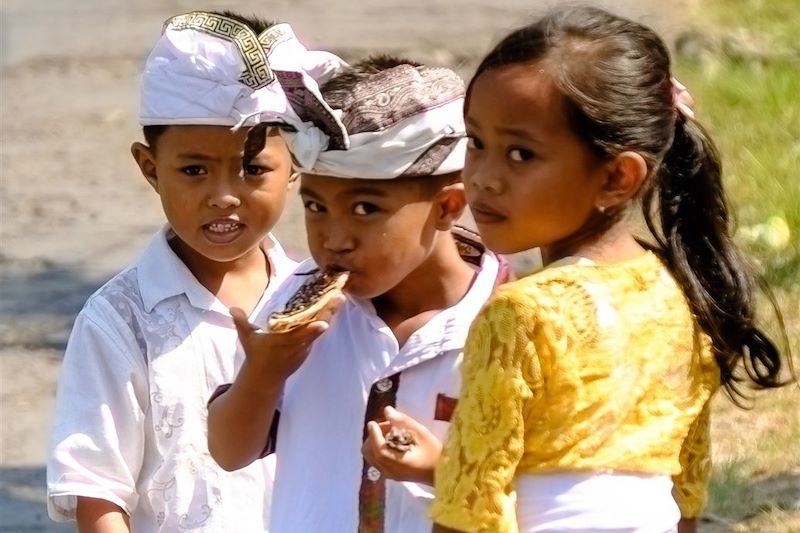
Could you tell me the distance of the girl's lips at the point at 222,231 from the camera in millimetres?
3291

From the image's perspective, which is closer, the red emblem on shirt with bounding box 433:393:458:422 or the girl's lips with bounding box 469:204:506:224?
the girl's lips with bounding box 469:204:506:224

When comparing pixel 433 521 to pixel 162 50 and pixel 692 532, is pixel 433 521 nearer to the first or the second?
pixel 692 532

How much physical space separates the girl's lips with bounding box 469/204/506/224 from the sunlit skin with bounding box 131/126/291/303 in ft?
2.51

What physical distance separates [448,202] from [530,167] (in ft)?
1.23

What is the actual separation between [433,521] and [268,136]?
3.38 ft

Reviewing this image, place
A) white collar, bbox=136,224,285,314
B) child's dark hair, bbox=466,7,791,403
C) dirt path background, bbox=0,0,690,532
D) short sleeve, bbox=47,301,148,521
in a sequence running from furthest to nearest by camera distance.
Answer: dirt path background, bbox=0,0,690,532 → white collar, bbox=136,224,285,314 → short sleeve, bbox=47,301,148,521 → child's dark hair, bbox=466,7,791,403

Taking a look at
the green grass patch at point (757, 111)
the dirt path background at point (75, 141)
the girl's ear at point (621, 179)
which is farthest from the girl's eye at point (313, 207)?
the green grass patch at point (757, 111)

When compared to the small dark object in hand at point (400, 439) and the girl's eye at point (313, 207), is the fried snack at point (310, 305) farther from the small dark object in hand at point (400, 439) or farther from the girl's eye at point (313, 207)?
the small dark object in hand at point (400, 439)

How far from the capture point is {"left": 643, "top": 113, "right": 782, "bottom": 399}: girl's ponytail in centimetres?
277

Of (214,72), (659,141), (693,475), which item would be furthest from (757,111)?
(659,141)

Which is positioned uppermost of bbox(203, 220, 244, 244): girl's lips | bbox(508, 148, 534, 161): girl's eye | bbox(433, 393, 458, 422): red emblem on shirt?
bbox(508, 148, 534, 161): girl's eye

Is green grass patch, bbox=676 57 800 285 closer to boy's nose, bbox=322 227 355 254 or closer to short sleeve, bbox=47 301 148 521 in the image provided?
short sleeve, bbox=47 301 148 521

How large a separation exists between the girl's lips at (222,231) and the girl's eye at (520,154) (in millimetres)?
870

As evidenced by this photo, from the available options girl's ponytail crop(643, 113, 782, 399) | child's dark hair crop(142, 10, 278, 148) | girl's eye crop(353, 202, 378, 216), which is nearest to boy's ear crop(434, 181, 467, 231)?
girl's eye crop(353, 202, 378, 216)
